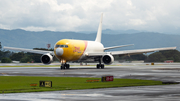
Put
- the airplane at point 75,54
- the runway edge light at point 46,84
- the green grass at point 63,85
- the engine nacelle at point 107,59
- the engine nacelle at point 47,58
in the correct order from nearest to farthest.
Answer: the green grass at point 63,85 → the runway edge light at point 46,84 → the airplane at point 75,54 → the engine nacelle at point 107,59 → the engine nacelle at point 47,58

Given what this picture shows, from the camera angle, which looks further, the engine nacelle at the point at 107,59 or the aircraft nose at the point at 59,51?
the engine nacelle at the point at 107,59

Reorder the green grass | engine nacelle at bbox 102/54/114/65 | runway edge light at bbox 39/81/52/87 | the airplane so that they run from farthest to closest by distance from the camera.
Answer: engine nacelle at bbox 102/54/114/65 → the airplane → runway edge light at bbox 39/81/52/87 → the green grass

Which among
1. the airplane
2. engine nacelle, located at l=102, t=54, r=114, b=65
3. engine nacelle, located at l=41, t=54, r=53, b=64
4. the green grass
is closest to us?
the green grass

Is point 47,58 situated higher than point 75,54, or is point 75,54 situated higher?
point 75,54

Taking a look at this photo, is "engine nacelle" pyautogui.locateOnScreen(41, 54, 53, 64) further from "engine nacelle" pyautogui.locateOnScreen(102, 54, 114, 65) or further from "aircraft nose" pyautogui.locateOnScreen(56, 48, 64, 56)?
"engine nacelle" pyautogui.locateOnScreen(102, 54, 114, 65)

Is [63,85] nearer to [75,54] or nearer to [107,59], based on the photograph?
[75,54]

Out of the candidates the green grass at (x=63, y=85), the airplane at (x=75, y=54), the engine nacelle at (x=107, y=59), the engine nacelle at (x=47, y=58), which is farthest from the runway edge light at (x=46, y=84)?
the engine nacelle at (x=47, y=58)

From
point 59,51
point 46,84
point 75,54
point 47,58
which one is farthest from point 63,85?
point 47,58

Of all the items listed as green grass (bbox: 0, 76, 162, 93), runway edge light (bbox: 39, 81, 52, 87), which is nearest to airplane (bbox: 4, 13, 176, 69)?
green grass (bbox: 0, 76, 162, 93)

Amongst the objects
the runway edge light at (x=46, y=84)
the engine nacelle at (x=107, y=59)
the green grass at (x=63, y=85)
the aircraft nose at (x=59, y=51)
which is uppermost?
the aircraft nose at (x=59, y=51)

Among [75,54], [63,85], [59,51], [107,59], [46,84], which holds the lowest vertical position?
[63,85]

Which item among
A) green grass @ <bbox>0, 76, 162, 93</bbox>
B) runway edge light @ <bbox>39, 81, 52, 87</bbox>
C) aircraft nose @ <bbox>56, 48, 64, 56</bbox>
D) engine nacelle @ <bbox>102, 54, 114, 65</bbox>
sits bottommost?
green grass @ <bbox>0, 76, 162, 93</bbox>

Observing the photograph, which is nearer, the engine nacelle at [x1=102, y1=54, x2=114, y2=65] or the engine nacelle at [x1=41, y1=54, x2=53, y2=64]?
the engine nacelle at [x1=102, y1=54, x2=114, y2=65]

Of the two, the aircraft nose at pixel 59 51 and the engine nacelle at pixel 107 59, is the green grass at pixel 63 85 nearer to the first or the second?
the aircraft nose at pixel 59 51
